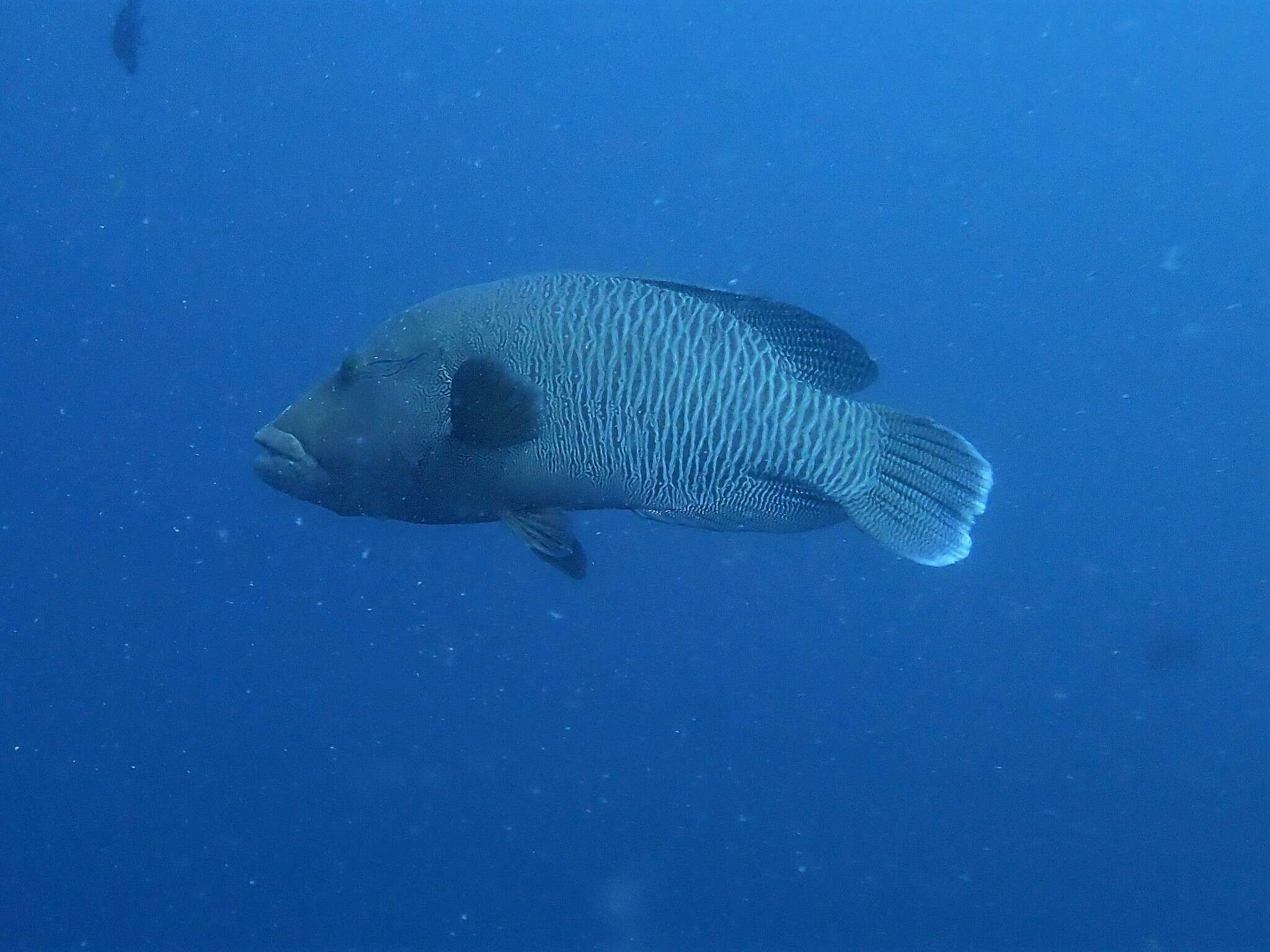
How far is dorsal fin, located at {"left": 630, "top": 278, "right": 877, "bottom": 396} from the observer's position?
120 inches

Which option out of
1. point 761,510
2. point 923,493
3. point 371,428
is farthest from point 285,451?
point 923,493

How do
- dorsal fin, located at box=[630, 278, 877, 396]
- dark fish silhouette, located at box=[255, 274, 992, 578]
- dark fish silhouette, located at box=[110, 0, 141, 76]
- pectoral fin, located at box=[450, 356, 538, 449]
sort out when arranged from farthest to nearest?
dark fish silhouette, located at box=[110, 0, 141, 76] → dorsal fin, located at box=[630, 278, 877, 396] → dark fish silhouette, located at box=[255, 274, 992, 578] → pectoral fin, located at box=[450, 356, 538, 449]

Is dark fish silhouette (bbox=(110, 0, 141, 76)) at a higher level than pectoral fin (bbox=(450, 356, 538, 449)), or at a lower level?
higher

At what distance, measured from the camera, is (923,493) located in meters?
3.21

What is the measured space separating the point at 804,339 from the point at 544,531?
1.07m

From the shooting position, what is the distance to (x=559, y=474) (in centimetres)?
304

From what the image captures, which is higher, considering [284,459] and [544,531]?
[544,531]

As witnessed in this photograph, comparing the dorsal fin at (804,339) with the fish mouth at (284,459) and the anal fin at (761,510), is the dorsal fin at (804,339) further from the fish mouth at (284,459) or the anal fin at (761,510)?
the fish mouth at (284,459)

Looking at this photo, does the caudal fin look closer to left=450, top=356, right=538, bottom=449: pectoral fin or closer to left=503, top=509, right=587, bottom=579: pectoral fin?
left=503, top=509, right=587, bottom=579: pectoral fin

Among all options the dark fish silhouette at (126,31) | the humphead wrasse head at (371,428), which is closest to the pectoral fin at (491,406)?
the humphead wrasse head at (371,428)

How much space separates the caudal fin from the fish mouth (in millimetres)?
1826

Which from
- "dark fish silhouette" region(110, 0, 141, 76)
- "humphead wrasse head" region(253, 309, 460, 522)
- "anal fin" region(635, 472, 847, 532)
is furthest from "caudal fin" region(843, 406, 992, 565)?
"dark fish silhouette" region(110, 0, 141, 76)

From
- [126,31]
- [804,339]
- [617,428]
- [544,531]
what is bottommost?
[544,531]

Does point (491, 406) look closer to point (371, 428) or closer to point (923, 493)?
point (371, 428)
